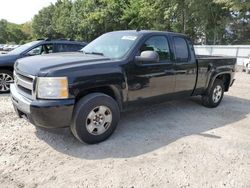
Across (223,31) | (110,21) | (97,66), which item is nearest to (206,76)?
(97,66)

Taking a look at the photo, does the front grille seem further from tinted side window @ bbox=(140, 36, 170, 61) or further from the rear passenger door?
the rear passenger door

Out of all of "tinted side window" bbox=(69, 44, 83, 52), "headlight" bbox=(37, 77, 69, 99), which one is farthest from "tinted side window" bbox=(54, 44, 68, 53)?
"headlight" bbox=(37, 77, 69, 99)

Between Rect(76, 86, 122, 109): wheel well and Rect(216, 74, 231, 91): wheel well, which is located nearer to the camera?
Rect(76, 86, 122, 109): wheel well

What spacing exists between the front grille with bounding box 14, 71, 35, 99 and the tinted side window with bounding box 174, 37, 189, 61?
296 centimetres

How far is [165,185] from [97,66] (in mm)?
2006

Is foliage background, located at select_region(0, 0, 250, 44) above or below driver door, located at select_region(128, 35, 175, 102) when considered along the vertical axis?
above

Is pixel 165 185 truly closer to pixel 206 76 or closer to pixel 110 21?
pixel 206 76

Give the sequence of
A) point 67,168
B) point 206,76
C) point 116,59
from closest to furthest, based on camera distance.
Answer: point 67,168 < point 116,59 < point 206,76

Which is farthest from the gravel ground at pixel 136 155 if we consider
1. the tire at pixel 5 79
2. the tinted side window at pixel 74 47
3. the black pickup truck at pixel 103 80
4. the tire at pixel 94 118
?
the tinted side window at pixel 74 47

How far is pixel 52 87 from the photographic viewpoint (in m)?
3.69

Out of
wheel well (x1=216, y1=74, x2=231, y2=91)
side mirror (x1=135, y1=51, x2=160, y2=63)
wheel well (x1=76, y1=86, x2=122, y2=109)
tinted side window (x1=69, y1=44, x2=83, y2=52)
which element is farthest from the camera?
tinted side window (x1=69, y1=44, x2=83, y2=52)

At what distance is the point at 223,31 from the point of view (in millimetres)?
29609

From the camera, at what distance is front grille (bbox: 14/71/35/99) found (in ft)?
12.7

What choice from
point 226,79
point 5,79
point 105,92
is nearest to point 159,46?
point 105,92
